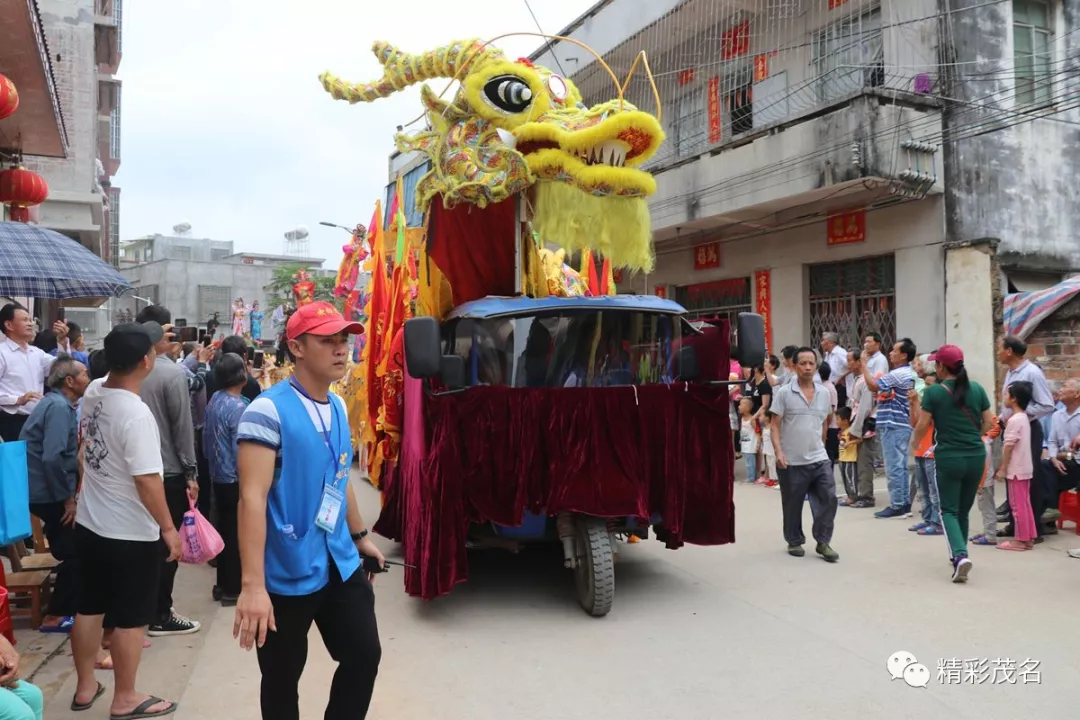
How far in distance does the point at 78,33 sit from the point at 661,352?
19808 mm

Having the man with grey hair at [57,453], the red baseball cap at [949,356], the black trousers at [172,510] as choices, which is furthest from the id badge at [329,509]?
the red baseball cap at [949,356]

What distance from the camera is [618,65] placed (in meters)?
17.2

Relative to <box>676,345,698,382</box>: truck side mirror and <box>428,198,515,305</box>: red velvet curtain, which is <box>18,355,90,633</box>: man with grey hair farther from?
<box>676,345,698,382</box>: truck side mirror

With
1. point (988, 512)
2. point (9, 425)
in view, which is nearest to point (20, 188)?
point (9, 425)

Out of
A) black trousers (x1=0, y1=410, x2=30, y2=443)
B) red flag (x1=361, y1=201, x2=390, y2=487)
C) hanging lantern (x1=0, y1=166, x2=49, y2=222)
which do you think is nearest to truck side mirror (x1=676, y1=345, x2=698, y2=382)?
red flag (x1=361, y1=201, x2=390, y2=487)

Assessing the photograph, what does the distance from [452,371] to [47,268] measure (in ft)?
8.45

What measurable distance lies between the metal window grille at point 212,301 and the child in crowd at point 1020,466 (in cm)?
5001

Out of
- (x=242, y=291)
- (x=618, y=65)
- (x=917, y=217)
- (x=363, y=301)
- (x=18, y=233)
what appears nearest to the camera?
(x=18, y=233)

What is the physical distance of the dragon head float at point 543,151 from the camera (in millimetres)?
5508

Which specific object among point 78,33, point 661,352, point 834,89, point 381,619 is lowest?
point 381,619

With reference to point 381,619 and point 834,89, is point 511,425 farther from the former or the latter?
point 834,89

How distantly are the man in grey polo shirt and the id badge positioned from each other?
16.2ft

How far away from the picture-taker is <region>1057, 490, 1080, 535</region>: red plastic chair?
736 cm

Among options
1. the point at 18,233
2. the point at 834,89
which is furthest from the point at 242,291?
the point at 18,233
